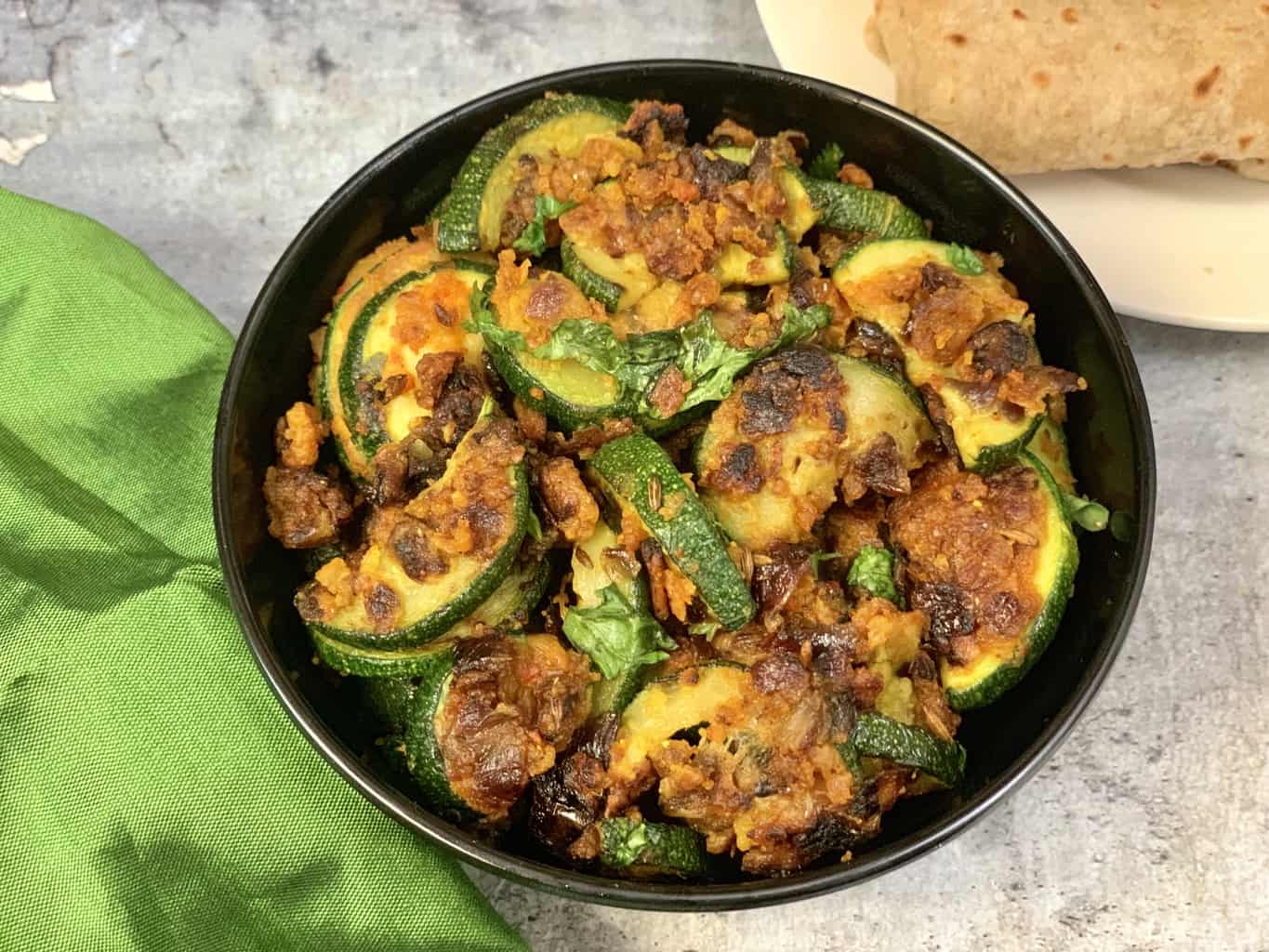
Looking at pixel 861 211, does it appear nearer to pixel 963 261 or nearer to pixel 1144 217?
pixel 963 261

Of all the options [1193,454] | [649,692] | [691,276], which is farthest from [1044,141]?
[649,692]

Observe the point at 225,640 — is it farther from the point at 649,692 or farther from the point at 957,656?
the point at 957,656

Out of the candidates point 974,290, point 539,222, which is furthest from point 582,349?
point 974,290

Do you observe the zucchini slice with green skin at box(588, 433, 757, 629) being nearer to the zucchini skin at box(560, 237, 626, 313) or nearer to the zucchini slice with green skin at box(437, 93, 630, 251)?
the zucchini skin at box(560, 237, 626, 313)

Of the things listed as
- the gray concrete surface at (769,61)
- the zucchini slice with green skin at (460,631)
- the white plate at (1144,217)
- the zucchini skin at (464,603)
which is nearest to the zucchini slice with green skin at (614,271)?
the zucchini skin at (464,603)

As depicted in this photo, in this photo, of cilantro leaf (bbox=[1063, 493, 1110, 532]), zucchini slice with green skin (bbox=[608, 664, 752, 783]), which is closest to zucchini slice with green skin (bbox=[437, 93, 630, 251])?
zucchini slice with green skin (bbox=[608, 664, 752, 783])
